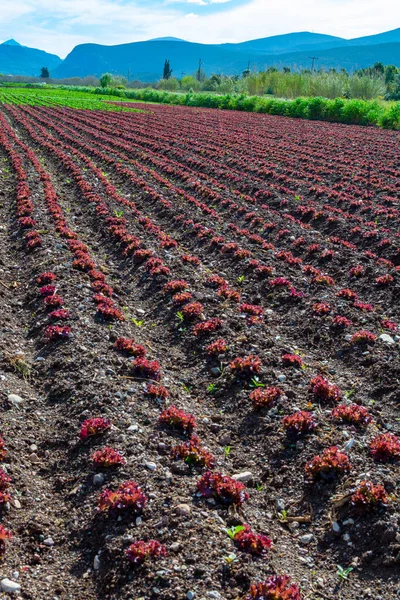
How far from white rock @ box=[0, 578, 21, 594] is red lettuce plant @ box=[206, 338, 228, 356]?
4.68 meters

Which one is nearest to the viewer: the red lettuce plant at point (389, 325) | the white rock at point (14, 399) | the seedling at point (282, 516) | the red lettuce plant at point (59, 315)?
the seedling at point (282, 516)

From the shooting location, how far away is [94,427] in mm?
6281

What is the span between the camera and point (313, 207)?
17.5m

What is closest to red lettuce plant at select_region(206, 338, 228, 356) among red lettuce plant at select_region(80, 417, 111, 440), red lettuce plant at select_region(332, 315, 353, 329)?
red lettuce plant at select_region(332, 315, 353, 329)

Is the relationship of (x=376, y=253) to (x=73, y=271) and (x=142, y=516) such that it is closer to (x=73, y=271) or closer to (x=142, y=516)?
(x=73, y=271)

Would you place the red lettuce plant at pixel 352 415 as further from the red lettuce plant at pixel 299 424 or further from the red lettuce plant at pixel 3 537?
the red lettuce plant at pixel 3 537

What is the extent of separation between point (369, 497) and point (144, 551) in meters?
2.33

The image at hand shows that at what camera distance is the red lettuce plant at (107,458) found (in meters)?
5.73

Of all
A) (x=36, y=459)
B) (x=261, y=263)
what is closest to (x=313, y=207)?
(x=261, y=263)

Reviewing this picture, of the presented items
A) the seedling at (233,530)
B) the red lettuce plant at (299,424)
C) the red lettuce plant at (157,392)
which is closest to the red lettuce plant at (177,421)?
the red lettuce plant at (157,392)

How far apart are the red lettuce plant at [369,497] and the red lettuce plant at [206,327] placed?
420 centimetres

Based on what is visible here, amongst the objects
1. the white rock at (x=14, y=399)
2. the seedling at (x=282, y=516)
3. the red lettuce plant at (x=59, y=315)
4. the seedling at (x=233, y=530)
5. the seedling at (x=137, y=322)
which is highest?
the red lettuce plant at (x=59, y=315)

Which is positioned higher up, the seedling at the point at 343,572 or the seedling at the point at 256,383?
the seedling at the point at 256,383

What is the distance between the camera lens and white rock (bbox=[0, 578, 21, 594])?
4.37 m
